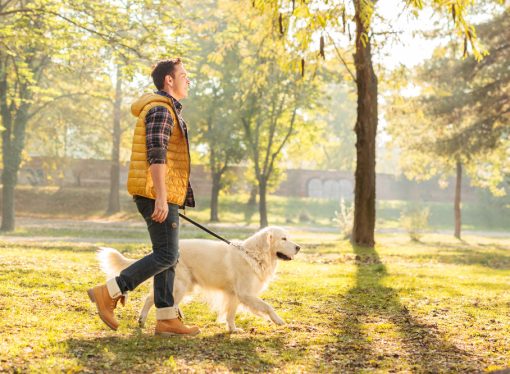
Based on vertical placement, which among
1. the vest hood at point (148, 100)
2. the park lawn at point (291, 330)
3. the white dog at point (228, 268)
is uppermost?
the vest hood at point (148, 100)

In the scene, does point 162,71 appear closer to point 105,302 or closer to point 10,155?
point 105,302

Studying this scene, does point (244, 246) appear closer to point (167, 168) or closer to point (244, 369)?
point (167, 168)

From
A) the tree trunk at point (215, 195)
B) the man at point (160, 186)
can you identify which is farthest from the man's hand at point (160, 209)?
the tree trunk at point (215, 195)

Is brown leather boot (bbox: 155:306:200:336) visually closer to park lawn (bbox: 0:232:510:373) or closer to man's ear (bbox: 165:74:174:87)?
park lawn (bbox: 0:232:510:373)

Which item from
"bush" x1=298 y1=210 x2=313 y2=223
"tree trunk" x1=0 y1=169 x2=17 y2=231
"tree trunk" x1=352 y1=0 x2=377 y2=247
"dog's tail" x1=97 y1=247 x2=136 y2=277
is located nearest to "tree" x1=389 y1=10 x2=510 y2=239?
"tree trunk" x1=352 y1=0 x2=377 y2=247

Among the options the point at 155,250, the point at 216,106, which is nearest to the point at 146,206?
the point at 155,250

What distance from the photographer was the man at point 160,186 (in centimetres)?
495

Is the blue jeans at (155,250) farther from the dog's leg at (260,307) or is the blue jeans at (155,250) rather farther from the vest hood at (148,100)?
the dog's leg at (260,307)

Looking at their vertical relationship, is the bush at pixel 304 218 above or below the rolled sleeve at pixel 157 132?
below

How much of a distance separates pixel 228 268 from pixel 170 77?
1932mm

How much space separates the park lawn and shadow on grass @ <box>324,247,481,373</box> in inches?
0.4

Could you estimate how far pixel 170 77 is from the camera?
526cm

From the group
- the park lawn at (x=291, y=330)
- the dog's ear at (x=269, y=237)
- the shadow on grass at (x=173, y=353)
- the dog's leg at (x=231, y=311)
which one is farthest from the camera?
the dog's ear at (x=269, y=237)

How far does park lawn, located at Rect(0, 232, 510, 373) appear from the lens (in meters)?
4.61
